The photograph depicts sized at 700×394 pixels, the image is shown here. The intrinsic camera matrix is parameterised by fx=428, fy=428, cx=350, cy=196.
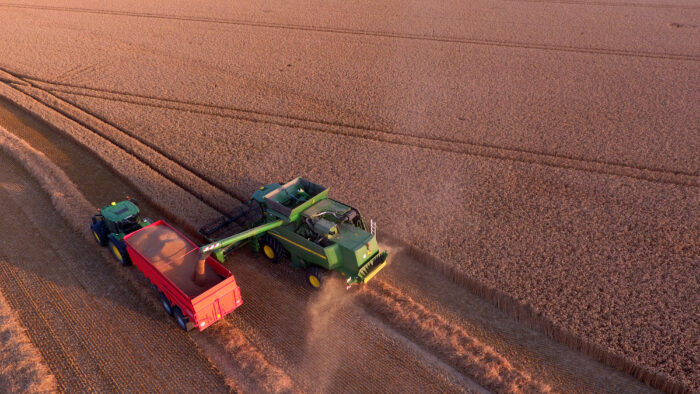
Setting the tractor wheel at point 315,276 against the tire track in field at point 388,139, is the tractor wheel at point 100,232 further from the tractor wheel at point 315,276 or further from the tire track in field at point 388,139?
the tractor wheel at point 315,276

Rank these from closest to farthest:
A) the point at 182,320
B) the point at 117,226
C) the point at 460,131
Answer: the point at 182,320
the point at 117,226
the point at 460,131

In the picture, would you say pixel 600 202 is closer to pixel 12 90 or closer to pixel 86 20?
pixel 12 90

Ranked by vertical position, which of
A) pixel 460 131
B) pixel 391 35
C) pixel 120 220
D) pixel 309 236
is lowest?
pixel 460 131

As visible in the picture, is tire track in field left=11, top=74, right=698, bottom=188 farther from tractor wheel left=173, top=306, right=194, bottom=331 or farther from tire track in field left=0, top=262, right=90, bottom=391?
tire track in field left=0, top=262, right=90, bottom=391

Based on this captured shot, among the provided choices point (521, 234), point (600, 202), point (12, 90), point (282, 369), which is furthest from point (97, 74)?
point (600, 202)

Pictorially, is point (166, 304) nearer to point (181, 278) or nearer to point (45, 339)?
point (181, 278)

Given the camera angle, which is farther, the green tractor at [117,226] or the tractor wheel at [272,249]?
the tractor wheel at [272,249]

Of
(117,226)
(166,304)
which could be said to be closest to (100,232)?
(117,226)

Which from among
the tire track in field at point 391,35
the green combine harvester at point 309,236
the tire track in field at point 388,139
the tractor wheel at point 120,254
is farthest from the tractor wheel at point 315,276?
the tire track in field at point 391,35
